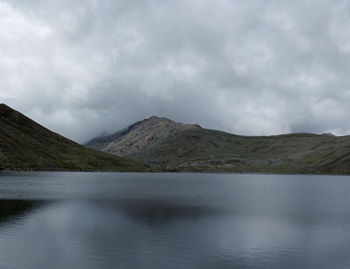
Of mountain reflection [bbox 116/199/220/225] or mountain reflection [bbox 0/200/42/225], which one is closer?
mountain reflection [bbox 0/200/42/225]

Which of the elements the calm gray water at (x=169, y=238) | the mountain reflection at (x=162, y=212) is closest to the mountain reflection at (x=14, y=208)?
the calm gray water at (x=169, y=238)

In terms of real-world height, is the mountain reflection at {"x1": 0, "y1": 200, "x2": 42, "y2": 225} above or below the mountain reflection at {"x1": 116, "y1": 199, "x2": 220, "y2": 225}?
above

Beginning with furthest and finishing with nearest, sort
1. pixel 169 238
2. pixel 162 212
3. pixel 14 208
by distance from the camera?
pixel 162 212 → pixel 14 208 → pixel 169 238

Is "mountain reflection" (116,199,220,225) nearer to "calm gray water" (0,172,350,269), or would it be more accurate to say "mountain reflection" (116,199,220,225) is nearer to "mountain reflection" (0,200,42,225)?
"calm gray water" (0,172,350,269)

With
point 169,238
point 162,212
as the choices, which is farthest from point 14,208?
point 169,238

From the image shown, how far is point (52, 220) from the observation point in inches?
2064

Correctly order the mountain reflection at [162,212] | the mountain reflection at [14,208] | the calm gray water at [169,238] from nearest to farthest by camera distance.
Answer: the calm gray water at [169,238] → the mountain reflection at [14,208] → the mountain reflection at [162,212]

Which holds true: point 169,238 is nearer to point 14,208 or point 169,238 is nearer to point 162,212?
point 162,212

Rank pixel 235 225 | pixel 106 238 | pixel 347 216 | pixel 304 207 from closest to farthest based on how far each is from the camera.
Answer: pixel 106 238 < pixel 235 225 < pixel 347 216 < pixel 304 207

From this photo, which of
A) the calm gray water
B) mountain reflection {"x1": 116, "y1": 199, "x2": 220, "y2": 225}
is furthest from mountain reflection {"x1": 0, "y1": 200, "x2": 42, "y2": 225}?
mountain reflection {"x1": 116, "y1": 199, "x2": 220, "y2": 225}

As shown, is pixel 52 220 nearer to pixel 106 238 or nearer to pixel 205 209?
pixel 106 238

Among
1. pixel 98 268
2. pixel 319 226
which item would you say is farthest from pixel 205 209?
pixel 98 268

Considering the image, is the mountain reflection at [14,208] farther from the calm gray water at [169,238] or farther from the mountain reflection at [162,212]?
the mountain reflection at [162,212]

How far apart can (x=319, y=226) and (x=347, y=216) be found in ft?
46.6
